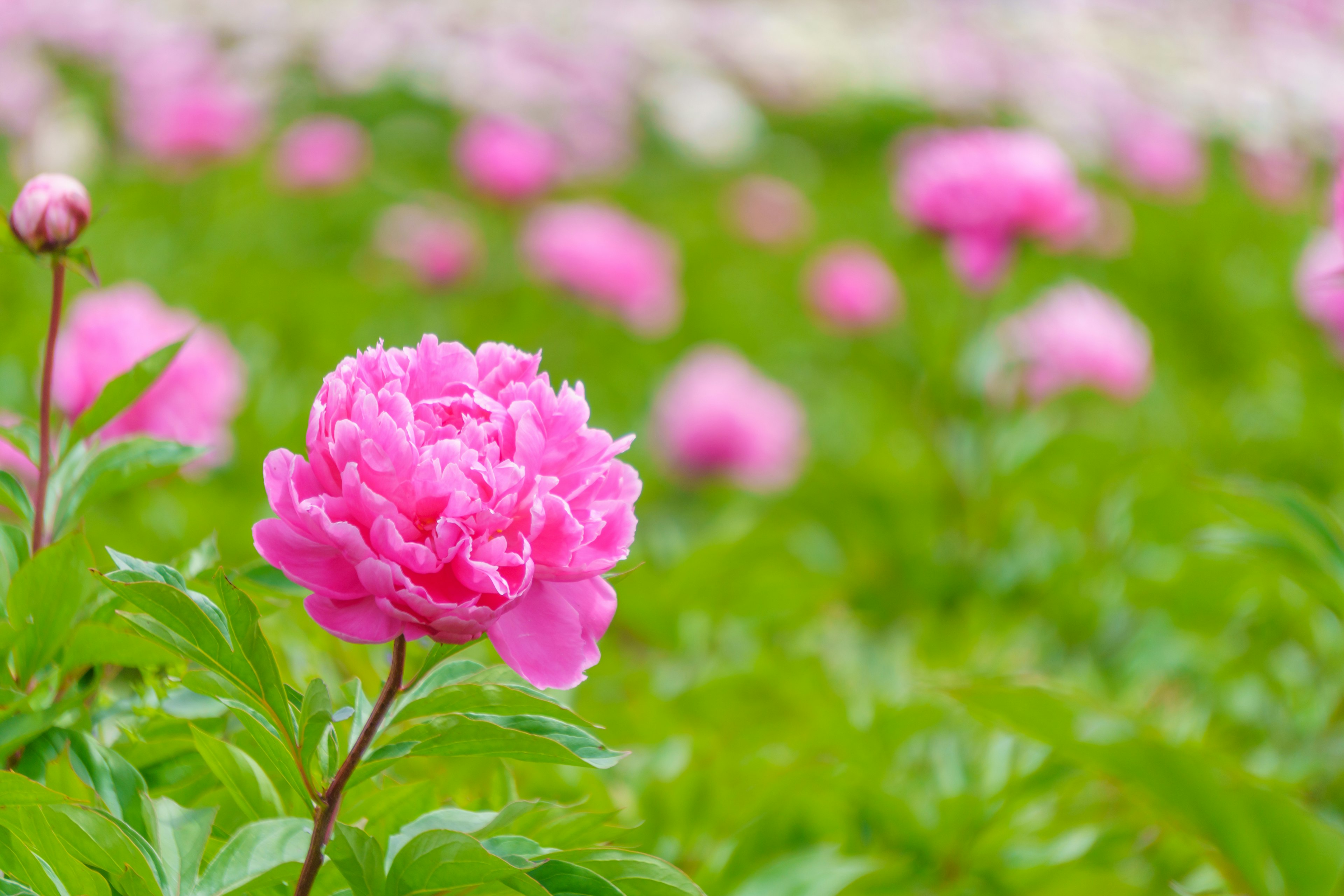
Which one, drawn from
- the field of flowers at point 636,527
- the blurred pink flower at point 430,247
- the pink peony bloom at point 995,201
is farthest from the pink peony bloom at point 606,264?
the pink peony bloom at point 995,201

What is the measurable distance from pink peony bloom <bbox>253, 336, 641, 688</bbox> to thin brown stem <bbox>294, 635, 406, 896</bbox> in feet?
0.06

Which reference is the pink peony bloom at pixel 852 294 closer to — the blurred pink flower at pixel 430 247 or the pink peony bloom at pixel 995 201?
the blurred pink flower at pixel 430 247

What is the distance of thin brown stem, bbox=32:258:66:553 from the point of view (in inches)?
27.3

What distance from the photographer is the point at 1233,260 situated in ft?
14.8

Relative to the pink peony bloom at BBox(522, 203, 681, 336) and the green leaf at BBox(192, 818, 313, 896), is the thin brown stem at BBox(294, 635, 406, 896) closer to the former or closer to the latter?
the green leaf at BBox(192, 818, 313, 896)

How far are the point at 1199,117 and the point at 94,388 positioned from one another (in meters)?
9.35

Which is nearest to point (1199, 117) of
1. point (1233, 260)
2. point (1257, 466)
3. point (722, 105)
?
point (722, 105)

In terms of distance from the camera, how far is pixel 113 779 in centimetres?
67

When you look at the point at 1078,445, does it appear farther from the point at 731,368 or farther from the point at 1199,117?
the point at 1199,117

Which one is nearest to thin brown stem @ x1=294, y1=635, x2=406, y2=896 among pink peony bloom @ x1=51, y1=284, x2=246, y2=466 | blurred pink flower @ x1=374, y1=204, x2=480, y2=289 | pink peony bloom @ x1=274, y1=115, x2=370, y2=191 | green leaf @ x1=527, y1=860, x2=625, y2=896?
green leaf @ x1=527, y1=860, x2=625, y2=896

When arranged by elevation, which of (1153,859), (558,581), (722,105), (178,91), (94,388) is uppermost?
(558,581)

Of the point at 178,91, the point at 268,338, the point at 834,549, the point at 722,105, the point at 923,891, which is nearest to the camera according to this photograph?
the point at 923,891

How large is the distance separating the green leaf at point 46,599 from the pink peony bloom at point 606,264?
1.92m

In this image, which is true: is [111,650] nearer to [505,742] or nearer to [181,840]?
[181,840]
